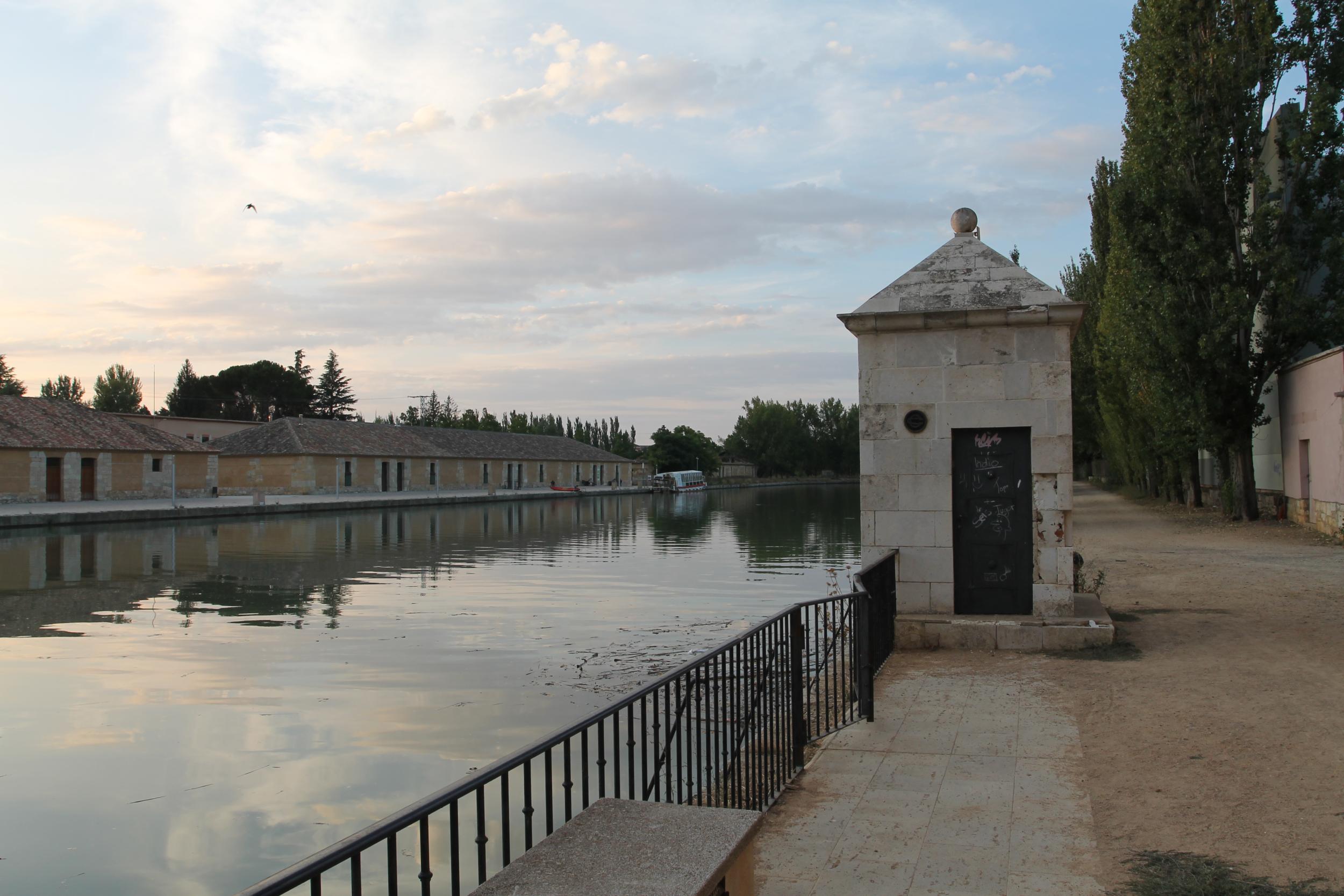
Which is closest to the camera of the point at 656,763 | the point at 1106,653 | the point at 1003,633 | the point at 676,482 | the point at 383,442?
the point at 656,763

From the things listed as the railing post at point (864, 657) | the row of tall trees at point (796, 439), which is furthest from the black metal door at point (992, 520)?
the row of tall trees at point (796, 439)

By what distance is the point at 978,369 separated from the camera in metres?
8.35

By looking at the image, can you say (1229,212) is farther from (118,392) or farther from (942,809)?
(118,392)

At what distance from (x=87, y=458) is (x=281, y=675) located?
37041 mm

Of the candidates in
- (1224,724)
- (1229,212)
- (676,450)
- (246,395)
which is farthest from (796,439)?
(1224,724)

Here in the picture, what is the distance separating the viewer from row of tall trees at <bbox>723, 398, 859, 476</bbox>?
110 m

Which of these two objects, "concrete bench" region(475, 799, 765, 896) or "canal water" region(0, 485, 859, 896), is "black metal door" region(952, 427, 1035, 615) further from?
"concrete bench" region(475, 799, 765, 896)

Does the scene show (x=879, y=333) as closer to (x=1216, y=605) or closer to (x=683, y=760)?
(x=683, y=760)

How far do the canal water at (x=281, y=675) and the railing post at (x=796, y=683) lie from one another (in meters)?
2.74

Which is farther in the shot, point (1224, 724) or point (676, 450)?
point (676, 450)

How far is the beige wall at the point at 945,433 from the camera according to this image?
26.8ft

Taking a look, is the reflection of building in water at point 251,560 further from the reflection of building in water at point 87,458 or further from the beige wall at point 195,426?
the beige wall at point 195,426

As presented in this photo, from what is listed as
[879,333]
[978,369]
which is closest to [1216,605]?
[978,369]

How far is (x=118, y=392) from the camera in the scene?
87.4m
